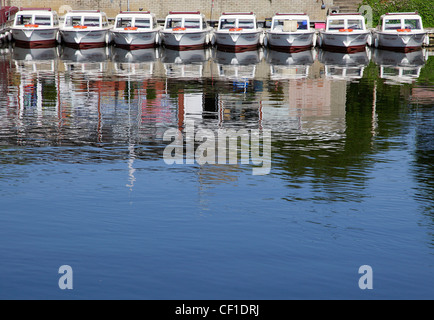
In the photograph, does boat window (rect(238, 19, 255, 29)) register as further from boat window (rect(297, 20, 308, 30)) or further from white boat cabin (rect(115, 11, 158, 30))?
white boat cabin (rect(115, 11, 158, 30))

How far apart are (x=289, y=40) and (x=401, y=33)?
21.4 feet

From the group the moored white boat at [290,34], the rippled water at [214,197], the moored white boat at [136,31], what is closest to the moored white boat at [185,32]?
the moored white boat at [136,31]

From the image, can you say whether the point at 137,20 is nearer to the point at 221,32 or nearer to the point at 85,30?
the point at 85,30

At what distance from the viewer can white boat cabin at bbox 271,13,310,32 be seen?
4825 centimetres

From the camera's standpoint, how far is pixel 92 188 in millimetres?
16547

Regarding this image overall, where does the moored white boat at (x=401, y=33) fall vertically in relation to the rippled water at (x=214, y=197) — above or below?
above

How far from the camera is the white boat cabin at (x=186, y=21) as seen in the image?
49.1 metres

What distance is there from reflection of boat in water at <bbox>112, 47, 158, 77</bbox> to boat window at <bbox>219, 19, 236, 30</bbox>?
4412 millimetres

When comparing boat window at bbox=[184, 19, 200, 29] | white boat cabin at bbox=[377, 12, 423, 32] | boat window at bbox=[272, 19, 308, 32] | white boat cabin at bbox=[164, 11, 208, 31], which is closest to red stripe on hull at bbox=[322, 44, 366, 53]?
boat window at bbox=[272, 19, 308, 32]

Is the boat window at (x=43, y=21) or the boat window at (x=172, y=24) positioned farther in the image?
the boat window at (x=43, y=21)

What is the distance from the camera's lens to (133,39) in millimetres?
48219

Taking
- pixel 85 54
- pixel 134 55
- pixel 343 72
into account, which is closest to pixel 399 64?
pixel 343 72

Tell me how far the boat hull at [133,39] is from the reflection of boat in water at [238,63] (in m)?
4.23

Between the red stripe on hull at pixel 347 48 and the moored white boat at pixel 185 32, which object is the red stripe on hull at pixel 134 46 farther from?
the red stripe on hull at pixel 347 48
